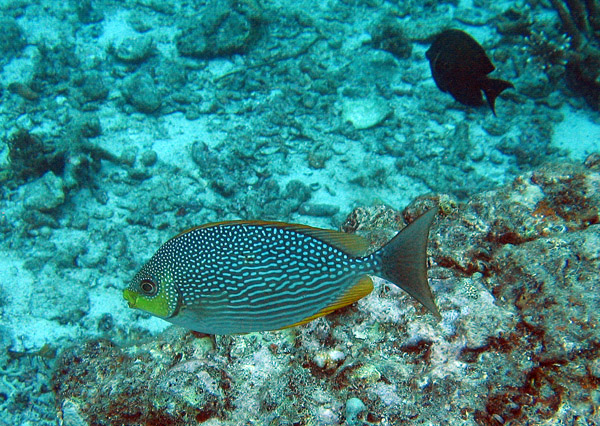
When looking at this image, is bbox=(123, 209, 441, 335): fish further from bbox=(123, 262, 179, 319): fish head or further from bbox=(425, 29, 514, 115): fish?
bbox=(425, 29, 514, 115): fish

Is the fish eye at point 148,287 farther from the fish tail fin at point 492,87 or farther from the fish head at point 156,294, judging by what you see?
the fish tail fin at point 492,87

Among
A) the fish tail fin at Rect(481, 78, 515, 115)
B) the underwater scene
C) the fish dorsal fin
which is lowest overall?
the underwater scene

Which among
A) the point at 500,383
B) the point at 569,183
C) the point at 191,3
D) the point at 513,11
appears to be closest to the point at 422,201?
the point at 569,183

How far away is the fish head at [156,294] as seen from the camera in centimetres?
228

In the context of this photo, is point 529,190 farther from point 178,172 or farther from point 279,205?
point 178,172

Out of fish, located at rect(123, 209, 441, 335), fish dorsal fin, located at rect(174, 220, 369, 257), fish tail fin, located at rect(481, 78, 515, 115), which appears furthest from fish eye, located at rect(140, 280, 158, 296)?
fish tail fin, located at rect(481, 78, 515, 115)

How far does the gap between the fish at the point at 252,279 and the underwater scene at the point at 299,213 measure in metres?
0.01

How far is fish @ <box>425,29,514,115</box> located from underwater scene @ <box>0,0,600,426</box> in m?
0.03

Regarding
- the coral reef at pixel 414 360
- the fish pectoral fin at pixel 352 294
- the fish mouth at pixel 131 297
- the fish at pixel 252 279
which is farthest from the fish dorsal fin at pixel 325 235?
the coral reef at pixel 414 360

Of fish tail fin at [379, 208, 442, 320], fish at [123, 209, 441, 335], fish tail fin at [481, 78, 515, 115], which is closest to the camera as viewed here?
fish tail fin at [379, 208, 442, 320]

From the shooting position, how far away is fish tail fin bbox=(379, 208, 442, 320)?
213cm

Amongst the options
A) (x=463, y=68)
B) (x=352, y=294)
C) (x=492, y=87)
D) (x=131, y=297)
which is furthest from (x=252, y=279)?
(x=492, y=87)

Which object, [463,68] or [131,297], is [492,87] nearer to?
[463,68]

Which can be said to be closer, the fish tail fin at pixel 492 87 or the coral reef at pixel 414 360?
the coral reef at pixel 414 360
